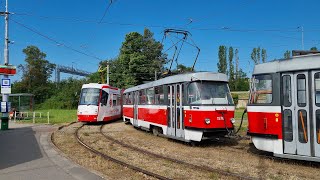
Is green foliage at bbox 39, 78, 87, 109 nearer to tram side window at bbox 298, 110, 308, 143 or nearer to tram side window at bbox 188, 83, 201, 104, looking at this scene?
tram side window at bbox 188, 83, 201, 104

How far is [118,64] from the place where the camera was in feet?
193

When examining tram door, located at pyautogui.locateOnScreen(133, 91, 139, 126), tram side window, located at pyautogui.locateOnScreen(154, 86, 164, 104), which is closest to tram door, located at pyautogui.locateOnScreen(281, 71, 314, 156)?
tram side window, located at pyautogui.locateOnScreen(154, 86, 164, 104)

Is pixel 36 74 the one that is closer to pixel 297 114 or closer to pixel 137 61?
pixel 137 61

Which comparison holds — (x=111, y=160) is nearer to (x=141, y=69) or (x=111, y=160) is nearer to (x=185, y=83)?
→ (x=185, y=83)

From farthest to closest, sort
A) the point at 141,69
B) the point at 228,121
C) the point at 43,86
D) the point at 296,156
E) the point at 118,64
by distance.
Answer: the point at 43,86
the point at 118,64
the point at 141,69
the point at 228,121
the point at 296,156

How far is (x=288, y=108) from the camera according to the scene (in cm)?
939

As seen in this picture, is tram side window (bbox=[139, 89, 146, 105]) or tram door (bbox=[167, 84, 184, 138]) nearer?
tram door (bbox=[167, 84, 184, 138])

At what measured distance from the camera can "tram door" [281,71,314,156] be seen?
29.5 ft

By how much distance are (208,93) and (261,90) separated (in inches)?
111

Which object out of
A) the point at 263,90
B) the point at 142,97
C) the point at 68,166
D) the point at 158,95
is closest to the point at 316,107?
the point at 263,90

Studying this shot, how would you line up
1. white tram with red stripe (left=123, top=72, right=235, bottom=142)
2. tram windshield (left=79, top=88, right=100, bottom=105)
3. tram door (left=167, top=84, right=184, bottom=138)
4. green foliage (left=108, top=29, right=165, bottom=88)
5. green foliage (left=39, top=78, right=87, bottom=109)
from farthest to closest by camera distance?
green foliage (left=39, top=78, right=87, bottom=109), green foliage (left=108, top=29, right=165, bottom=88), tram windshield (left=79, top=88, right=100, bottom=105), tram door (left=167, top=84, right=184, bottom=138), white tram with red stripe (left=123, top=72, right=235, bottom=142)

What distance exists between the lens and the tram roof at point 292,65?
9.03 metres

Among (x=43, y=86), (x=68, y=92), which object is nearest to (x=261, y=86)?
(x=68, y=92)

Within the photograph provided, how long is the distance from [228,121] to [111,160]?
4695mm
